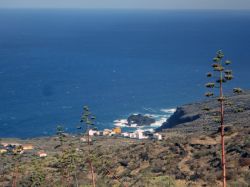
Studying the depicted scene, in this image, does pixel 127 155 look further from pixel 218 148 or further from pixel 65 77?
pixel 65 77

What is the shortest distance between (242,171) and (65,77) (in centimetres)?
16229

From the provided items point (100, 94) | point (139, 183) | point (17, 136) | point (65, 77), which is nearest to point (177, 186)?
point (139, 183)

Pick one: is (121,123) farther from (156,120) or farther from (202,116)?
(202,116)

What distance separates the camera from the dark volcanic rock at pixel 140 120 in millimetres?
124256

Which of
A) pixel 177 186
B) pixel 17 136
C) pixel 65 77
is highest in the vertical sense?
pixel 65 77

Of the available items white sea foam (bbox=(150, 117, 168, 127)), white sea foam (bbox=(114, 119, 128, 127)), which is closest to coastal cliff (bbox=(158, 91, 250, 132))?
white sea foam (bbox=(150, 117, 168, 127))

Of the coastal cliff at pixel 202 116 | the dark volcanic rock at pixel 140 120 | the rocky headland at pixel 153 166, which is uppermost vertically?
the dark volcanic rock at pixel 140 120

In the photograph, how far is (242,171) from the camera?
1314 inches

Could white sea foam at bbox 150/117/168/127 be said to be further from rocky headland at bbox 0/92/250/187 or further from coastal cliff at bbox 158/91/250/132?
rocky headland at bbox 0/92/250/187

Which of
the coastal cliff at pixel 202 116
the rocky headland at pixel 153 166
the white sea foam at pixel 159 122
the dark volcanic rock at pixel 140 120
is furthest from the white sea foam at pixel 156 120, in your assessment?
the rocky headland at pixel 153 166

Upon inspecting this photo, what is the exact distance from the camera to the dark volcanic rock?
124m

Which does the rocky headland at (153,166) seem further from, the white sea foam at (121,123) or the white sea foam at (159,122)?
the white sea foam at (121,123)

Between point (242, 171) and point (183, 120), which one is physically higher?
point (183, 120)

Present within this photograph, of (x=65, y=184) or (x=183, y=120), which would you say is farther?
(x=183, y=120)
